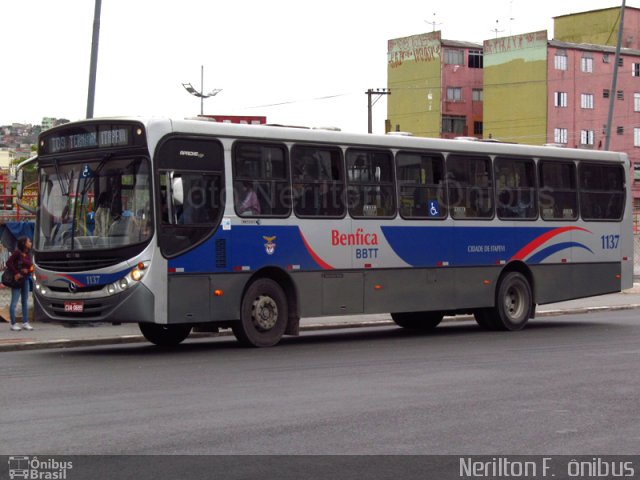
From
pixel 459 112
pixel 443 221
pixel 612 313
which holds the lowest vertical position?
pixel 612 313

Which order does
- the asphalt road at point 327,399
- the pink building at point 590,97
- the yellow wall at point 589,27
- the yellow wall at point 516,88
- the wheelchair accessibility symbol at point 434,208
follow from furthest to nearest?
the yellow wall at point 589,27
the pink building at point 590,97
the yellow wall at point 516,88
the wheelchair accessibility symbol at point 434,208
the asphalt road at point 327,399

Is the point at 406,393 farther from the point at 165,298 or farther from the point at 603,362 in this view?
the point at 165,298

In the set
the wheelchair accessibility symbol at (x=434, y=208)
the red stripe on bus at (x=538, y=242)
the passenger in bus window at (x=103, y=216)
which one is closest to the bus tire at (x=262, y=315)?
the passenger in bus window at (x=103, y=216)

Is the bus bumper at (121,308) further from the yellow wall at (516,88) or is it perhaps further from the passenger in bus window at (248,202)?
the yellow wall at (516,88)

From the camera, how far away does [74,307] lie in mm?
16781

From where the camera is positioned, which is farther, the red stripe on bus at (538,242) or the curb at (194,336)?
the red stripe on bus at (538,242)

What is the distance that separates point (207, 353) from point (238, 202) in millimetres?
2284

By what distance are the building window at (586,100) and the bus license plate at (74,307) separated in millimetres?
77327

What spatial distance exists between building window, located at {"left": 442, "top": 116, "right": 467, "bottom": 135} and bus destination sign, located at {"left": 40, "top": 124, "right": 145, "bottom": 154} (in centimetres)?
7782

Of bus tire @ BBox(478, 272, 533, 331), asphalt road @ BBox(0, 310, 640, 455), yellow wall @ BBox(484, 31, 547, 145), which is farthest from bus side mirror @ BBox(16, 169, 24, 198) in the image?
yellow wall @ BBox(484, 31, 547, 145)

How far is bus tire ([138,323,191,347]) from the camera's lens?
18.7m

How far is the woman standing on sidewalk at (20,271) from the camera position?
2042cm

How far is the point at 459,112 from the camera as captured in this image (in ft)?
311

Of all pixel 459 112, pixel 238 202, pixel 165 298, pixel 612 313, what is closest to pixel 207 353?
pixel 165 298
